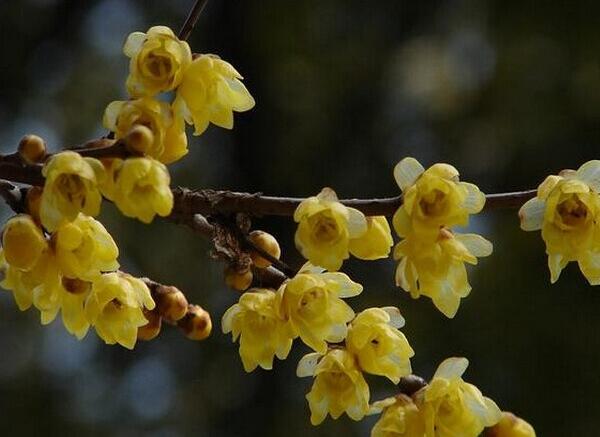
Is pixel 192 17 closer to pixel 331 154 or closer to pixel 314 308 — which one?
pixel 314 308

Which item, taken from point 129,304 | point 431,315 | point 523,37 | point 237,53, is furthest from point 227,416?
point 129,304

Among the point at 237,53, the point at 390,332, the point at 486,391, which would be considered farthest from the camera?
→ the point at 237,53

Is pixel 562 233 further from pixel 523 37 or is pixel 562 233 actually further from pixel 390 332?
pixel 523 37

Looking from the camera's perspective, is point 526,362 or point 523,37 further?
point 523,37

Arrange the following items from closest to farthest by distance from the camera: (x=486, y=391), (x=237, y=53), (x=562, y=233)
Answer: (x=562, y=233)
(x=486, y=391)
(x=237, y=53)

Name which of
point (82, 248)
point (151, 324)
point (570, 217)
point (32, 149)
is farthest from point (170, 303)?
point (570, 217)

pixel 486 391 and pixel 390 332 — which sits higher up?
pixel 390 332

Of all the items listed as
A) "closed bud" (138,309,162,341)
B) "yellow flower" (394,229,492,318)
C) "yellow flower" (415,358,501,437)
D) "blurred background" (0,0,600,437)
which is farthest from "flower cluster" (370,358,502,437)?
"blurred background" (0,0,600,437)
